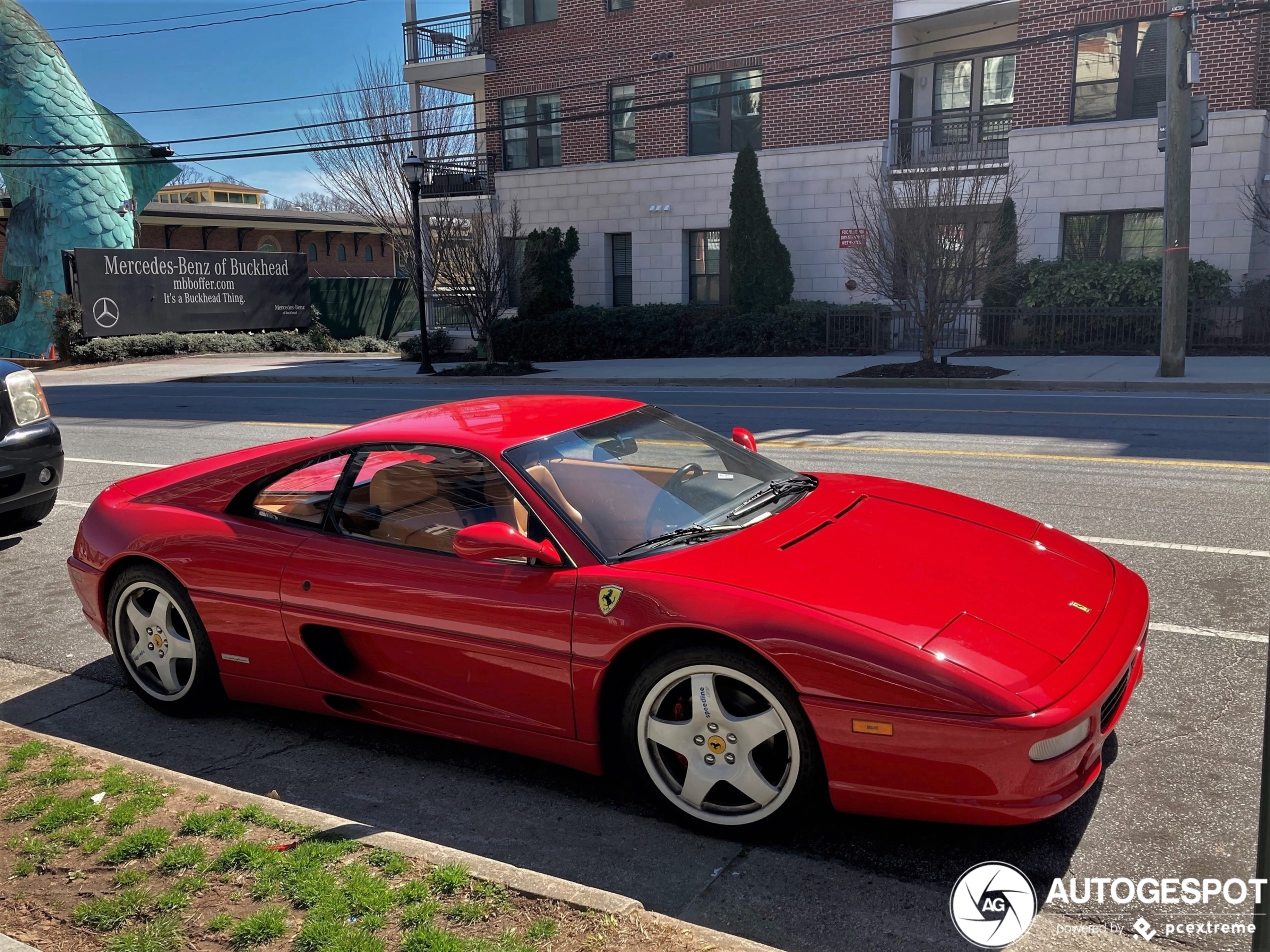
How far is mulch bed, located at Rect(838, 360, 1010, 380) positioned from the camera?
18.4m

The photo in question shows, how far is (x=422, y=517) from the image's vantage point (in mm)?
4238

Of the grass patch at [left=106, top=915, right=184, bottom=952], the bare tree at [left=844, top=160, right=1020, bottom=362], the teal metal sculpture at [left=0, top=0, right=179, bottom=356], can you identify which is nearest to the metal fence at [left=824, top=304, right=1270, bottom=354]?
the bare tree at [left=844, top=160, right=1020, bottom=362]

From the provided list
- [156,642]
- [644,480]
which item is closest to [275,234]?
[156,642]

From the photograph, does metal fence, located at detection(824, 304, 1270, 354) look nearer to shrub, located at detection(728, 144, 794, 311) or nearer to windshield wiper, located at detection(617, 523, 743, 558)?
shrub, located at detection(728, 144, 794, 311)

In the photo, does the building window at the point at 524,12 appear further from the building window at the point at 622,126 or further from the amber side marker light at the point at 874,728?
the amber side marker light at the point at 874,728

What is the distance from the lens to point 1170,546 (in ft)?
21.7

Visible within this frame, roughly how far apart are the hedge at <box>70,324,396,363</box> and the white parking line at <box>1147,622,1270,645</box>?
31.3 meters

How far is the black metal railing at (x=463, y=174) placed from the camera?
32.7 meters

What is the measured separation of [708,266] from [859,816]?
2635cm

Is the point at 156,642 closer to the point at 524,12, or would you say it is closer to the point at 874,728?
the point at 874,728

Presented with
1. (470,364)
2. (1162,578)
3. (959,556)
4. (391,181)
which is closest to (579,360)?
(470,364)

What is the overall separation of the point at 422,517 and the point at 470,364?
20.4m

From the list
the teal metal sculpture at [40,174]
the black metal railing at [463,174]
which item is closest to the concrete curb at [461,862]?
the black metal railing at [463,174]

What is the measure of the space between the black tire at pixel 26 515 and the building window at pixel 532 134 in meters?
24.5
